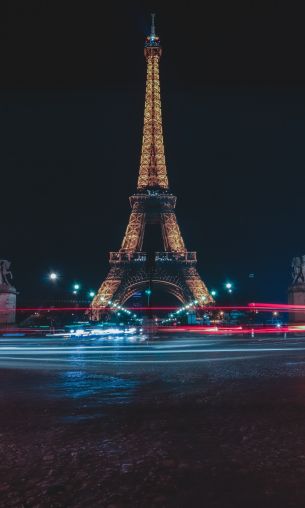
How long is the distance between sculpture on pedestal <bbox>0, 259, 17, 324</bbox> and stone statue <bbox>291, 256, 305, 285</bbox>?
2634 centimetres

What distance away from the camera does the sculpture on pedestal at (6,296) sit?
45.4 meters

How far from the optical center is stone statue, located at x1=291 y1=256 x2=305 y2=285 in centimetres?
4969

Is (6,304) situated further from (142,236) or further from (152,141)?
(152,141)

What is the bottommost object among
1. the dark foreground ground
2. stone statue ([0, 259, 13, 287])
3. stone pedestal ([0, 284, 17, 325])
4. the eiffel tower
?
the dark foreground ground

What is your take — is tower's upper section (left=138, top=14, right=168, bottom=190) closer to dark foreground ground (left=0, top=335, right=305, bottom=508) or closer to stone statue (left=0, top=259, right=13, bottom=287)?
stone statue (left=0, top=259, right=13, bottom=287)

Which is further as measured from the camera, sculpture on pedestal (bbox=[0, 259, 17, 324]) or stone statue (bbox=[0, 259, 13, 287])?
stone statue (bbox=[0, 259, 13, 287])

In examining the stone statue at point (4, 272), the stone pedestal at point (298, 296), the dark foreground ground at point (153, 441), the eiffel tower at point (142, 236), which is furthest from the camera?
the eiffel tower at point (142, 236)

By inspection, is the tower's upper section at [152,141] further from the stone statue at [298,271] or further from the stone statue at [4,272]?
the stone statue at [4,272]

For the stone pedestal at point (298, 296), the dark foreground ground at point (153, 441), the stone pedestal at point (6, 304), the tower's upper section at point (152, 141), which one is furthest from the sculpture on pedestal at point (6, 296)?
the tower's upper section at point (152, 141)

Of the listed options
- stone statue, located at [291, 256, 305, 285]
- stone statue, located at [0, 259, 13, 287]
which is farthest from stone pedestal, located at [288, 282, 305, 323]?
stone statue, located at [0, 259, 13, 287]

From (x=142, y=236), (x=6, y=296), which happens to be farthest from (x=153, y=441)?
(x=142, y=236)

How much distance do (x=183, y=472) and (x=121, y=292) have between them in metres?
72.2

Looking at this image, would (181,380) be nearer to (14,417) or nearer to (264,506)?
(14,417)

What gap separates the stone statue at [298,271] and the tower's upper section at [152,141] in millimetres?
35807
